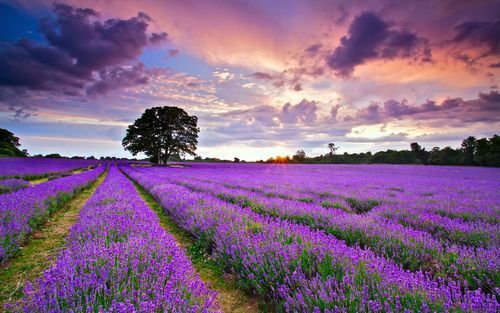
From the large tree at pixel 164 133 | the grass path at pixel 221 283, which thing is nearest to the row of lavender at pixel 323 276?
the grass path at pixel 221 283

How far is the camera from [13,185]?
10391mm

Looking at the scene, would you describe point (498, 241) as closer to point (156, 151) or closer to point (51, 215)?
point (51, 215)

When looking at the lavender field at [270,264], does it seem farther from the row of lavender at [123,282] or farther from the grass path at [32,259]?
the grass path at [32,259]

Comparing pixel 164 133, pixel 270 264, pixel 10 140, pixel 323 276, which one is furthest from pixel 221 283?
pixel 10 140

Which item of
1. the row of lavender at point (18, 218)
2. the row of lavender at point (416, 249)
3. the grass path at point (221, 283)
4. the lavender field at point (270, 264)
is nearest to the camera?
the lavender field at point (270, 264)

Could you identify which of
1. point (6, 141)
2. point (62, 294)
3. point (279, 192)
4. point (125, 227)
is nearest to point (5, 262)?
point (125, 227)

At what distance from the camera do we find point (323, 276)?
2.15 m

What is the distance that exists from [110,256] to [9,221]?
343 centimetres

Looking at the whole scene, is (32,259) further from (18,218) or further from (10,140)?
(10,140)

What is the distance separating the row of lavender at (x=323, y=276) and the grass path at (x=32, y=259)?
219 cm

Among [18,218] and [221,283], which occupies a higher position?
[18,218]

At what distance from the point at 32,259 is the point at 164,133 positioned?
3423 centimetres

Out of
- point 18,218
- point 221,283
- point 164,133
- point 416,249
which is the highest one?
point 164,133

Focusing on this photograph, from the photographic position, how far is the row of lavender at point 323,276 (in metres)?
1.60
